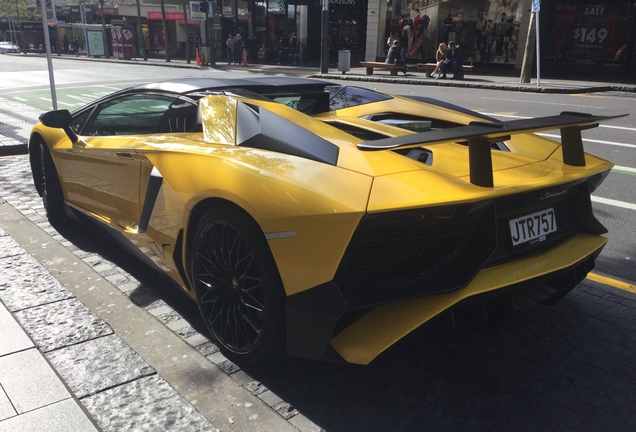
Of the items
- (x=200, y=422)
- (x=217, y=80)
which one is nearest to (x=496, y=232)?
(x=200, y=422)

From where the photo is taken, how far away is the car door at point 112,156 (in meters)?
3.50

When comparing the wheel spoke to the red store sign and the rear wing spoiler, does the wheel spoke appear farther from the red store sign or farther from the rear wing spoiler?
the red store sign

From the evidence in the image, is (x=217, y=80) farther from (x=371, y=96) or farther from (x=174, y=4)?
(x=174, y=4)

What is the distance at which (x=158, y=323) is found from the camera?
322 cm

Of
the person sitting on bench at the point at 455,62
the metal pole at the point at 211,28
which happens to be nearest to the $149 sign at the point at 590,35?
the person sitting on bench at the point at 455,62

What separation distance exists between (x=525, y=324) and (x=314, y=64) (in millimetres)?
32366

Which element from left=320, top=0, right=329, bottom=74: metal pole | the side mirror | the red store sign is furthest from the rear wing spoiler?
the red store sign

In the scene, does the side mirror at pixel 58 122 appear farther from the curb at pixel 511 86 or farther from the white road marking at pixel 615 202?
the curb at pixel 511 86

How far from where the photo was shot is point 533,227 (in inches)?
102

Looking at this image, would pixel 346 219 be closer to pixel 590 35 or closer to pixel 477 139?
pixel 477 139

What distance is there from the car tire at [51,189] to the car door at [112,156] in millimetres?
228

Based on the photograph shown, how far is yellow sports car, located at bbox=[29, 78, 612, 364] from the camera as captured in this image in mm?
2197

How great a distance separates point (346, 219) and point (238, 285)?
0.79m

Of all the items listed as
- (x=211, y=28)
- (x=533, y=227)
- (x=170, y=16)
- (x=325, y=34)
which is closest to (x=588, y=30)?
(x=325, y=34)
